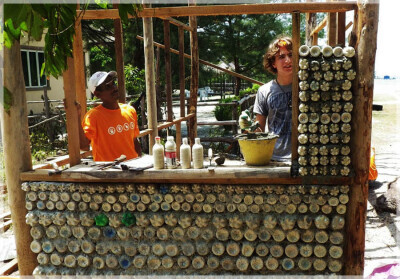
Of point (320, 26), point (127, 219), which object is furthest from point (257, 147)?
point (320, 26)

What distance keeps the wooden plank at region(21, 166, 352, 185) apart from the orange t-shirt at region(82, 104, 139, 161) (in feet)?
1.60

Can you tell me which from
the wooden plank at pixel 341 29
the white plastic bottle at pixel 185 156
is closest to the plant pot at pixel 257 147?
the white plastic bottle at pixel 185 156

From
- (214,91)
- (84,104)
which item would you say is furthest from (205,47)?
(214,91)

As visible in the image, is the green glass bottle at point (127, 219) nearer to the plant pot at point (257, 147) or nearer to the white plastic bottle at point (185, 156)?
the white plastic bottle at point (185, 156)

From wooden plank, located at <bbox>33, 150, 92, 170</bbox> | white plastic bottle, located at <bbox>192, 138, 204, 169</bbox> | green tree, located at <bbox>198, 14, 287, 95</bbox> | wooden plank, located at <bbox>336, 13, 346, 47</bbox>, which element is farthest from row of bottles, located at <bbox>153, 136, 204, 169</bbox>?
green tree, located at <bbox>198, 14, 287, 95</bbox>

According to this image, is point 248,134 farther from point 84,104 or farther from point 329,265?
point 84,104

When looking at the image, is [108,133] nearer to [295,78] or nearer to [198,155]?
[198,155]

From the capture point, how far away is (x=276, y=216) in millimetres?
3162

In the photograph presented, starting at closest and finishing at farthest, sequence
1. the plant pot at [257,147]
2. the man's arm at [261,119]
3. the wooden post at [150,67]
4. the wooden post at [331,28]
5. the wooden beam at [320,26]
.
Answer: the plant pot at [257,147]
the man's arm at [261,119]
the wooden post at [331,28]
the wooden beam at [320,26]
the wooden post at [150,67]

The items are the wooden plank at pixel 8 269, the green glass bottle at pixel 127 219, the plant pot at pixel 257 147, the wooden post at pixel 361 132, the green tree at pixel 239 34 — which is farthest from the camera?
the green tree at pixel 239 34

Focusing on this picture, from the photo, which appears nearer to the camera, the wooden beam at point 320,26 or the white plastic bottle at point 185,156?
the white plastic bottle at point 185,156

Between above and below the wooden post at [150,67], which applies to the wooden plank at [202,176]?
below

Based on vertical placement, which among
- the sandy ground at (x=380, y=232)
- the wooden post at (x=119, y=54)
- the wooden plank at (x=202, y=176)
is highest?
the wooden post at (x=119, y=54)

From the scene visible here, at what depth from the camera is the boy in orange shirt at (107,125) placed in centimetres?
383
